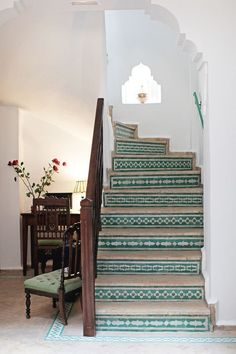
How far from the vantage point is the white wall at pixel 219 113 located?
345cm

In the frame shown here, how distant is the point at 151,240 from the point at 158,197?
2.02 feet

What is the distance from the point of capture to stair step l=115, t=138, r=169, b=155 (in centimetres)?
549

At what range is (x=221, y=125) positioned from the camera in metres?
3.47

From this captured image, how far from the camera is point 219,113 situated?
11.4ft

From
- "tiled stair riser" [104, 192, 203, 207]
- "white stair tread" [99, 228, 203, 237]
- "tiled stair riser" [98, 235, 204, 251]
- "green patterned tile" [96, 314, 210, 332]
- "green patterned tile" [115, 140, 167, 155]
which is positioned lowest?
"green patterned tile" [96, 314, 210, 332]

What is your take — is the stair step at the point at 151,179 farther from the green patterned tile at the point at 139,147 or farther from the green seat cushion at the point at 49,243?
the green seat cushion at the point at 49,243

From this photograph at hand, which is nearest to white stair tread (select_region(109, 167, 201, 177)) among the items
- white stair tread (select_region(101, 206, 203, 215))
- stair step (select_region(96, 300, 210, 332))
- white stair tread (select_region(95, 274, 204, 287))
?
white stair tread (select_region(101, 206, 203, 215))

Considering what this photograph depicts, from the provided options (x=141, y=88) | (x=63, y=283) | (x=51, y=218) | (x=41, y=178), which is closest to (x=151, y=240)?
(x=63, y=283)

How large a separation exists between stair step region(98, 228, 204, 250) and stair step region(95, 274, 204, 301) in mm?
448

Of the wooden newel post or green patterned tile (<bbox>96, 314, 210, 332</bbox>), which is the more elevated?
the wooden newel post

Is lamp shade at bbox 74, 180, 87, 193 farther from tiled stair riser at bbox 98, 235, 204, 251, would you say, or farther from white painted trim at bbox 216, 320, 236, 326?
white painted trim at bbox 216, 320, 236, 326

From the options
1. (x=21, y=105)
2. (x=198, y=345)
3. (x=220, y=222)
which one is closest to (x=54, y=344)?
(x=198, y=345)

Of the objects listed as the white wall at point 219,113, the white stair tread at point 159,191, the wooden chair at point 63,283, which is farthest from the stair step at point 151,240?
the white wall at point 219,113

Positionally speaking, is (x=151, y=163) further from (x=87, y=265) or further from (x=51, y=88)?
(x=87, y=265)
